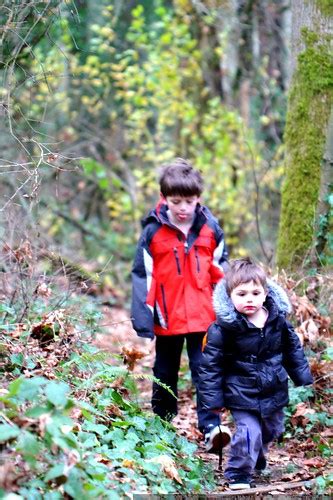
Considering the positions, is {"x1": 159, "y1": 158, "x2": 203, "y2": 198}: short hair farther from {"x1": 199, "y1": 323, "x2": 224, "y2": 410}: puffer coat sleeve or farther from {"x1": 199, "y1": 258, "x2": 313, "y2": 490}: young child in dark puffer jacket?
{"x1": 199, "y1": 323, "x2": 224, "y2": 410}: puffer coat sleeve

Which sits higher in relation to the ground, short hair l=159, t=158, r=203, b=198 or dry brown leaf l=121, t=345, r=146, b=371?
short hair l=159, t=158, r=203, b=198

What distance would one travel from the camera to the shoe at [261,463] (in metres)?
5.96

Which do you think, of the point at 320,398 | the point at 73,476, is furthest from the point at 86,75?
the point at 73,476

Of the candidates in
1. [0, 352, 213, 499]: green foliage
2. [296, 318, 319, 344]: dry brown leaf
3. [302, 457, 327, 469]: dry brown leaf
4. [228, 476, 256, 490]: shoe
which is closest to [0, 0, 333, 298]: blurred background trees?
[296, 318, 319, 344]: dry brown leaf

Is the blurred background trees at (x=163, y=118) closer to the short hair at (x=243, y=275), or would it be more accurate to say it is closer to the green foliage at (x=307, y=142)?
the green foliage at (x=307, y=142)

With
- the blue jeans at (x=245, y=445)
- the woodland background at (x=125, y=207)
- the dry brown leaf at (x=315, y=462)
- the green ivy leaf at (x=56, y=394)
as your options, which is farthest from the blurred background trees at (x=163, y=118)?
the green ivy leaf at (x=56, y=394)

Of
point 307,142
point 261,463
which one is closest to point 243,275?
point 261,463

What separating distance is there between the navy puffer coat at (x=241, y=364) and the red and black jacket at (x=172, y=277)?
0.92 m

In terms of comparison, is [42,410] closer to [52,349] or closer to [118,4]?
[52,349]

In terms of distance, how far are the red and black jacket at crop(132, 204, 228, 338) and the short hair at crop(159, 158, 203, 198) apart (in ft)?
0.84

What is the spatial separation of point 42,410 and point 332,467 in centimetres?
262

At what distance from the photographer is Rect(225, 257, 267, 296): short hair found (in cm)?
571

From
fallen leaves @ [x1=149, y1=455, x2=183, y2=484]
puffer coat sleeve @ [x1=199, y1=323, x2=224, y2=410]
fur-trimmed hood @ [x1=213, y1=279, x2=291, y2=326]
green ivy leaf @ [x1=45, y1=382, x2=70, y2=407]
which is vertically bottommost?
fallen leaves @ [x1=149, y1=455, x2=183, y2=484]

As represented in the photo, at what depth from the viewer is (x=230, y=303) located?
576cm
